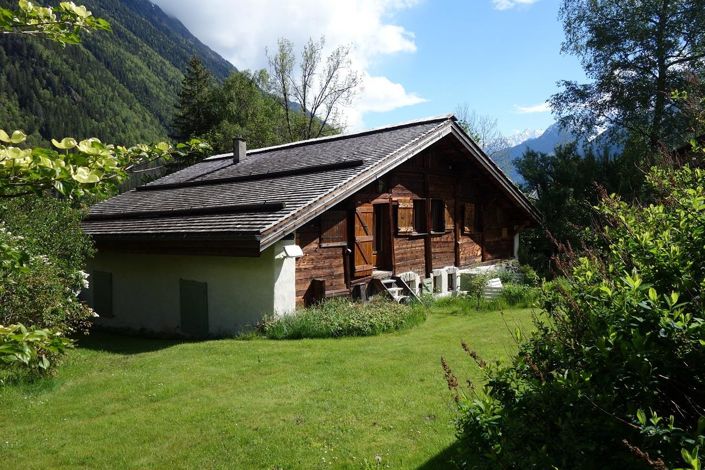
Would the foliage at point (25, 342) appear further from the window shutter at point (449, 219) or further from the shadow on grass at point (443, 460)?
the window shutter at point (449, 219)

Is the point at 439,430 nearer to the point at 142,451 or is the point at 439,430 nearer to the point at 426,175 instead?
the point at 142,451

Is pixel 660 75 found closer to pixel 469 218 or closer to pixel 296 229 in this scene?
pixel 469 218

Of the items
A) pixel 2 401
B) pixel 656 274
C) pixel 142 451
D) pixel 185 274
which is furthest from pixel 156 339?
pixel 656 274

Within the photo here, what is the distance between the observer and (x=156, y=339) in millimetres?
12562

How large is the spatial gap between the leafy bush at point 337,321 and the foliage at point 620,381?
7733mm

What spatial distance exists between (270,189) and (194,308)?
3499 millimetres

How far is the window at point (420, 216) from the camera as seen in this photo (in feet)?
54.5

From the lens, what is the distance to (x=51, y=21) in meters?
2.80

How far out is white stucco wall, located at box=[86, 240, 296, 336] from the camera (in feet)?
36.8

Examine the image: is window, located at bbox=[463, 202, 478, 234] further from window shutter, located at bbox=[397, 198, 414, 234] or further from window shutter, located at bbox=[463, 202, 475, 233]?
window shutter, located at bbox=[397, 198, 414, 234]

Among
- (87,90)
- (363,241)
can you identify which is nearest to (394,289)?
(363,241)

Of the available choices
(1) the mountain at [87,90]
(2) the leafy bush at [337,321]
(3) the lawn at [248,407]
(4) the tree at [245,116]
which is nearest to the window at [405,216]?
(2) the leafy bush at [337,321]

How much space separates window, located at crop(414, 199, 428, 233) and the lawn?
22.3ft

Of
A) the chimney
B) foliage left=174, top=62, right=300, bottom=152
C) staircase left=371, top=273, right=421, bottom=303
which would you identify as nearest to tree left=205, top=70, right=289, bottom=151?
foliage left=174, top=62, right=300, bottom=152
